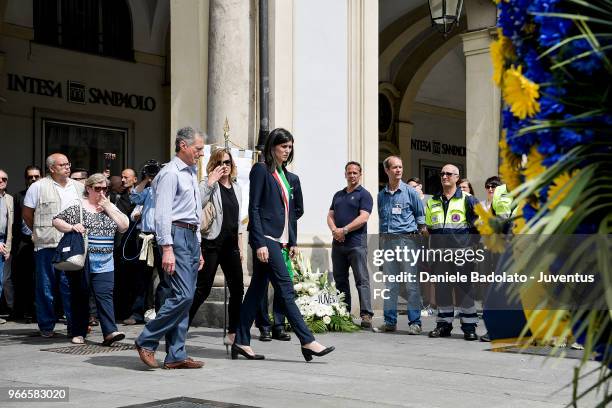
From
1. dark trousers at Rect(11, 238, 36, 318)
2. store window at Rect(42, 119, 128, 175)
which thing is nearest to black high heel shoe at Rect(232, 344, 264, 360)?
dark trousers at Rect(11, 238, 36, 318)

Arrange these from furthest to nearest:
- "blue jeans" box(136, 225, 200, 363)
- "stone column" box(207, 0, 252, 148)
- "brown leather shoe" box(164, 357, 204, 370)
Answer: "stone column" box(207, 0, 252, 148), "brown leather shoe" box(164, 357, 204, 370), "blue jeans" box(136, 225, 200, 363)

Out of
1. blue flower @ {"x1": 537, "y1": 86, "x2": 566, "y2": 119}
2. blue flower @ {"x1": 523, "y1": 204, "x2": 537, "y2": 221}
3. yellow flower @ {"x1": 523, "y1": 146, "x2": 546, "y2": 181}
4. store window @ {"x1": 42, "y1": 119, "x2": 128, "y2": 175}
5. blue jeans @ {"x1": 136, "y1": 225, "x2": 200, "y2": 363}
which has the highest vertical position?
store window @ {"x1": 42, "y1": 119, "x2": 128, "y2": 175}

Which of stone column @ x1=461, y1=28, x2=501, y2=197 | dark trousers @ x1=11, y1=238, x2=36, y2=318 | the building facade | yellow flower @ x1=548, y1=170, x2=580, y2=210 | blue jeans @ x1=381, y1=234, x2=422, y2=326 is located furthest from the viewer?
stone column @ x1=461, y1=28, x2=501, y2=197

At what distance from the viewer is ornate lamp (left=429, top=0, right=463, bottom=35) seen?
12.4m

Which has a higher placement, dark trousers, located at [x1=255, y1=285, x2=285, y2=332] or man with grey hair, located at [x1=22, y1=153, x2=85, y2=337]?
man with grey hair, located at [x1=22, y1=153, x2=85, y2=337]

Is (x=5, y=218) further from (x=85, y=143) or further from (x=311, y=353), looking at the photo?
(x=85, y=143)

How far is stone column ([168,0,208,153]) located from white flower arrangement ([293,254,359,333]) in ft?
6.92

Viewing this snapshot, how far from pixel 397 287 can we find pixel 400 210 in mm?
827

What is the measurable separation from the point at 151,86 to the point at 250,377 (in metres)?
14.1

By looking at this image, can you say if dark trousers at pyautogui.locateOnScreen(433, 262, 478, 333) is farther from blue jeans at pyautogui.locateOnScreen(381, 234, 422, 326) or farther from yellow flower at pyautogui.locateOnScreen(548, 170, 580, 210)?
yellow flower at pyautogui.locateOnScreen(548, 170, 580, 210)

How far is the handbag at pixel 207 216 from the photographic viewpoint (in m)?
8.51

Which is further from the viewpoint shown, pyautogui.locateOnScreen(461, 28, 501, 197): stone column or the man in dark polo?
pyautogui.locateOnScreen(461, 28, 501, 197): stone column

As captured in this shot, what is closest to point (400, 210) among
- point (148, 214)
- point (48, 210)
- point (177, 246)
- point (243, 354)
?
point (148, 214)

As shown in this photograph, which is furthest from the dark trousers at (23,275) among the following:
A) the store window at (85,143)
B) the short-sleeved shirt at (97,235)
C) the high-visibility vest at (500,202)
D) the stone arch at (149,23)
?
the stone arch at (149,23)
